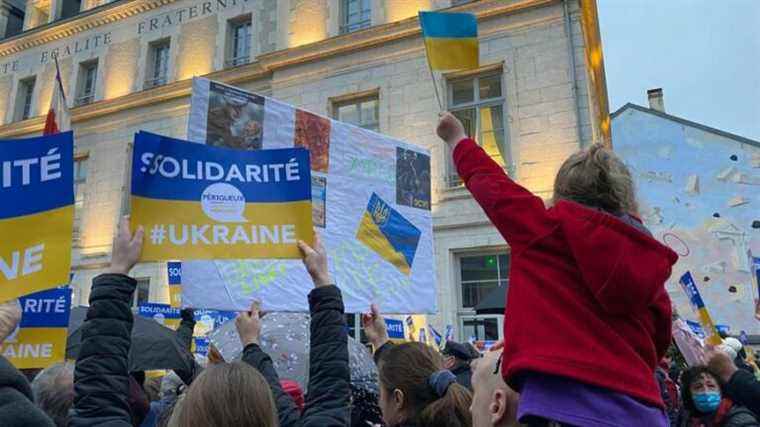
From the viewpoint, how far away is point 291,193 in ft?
10.3

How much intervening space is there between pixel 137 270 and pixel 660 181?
21.2m

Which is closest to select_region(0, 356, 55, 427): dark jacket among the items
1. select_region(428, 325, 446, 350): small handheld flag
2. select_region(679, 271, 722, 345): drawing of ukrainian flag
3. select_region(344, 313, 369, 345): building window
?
select_region(679, 271, 722, 345): drawing of ukrainian flag

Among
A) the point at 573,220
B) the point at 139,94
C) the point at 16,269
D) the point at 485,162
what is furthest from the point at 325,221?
the point at 139,94

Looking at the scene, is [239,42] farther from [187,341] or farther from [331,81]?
[187,341]

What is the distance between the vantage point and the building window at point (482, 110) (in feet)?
43.4

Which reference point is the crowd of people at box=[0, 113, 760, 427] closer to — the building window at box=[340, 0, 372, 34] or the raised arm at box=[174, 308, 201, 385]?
the raised arm at box=[174, 308, 201, 385]

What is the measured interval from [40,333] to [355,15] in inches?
551

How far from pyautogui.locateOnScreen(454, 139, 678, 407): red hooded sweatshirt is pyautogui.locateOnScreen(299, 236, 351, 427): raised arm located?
26.0 inches

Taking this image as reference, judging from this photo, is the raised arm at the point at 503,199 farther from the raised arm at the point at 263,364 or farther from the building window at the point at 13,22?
the building window at the point at 13,22

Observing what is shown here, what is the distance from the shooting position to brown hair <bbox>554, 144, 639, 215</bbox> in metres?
1.66

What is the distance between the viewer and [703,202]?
22703mm

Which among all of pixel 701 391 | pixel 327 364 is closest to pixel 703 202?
pixel 701 391

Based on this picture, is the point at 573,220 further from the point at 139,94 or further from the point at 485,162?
the point at 139,94

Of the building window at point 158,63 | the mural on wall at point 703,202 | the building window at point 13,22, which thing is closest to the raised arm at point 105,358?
the building window at point 158,63
